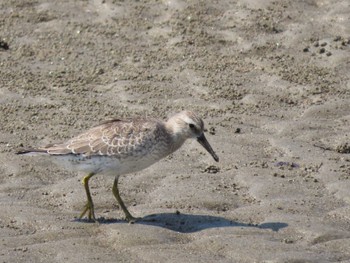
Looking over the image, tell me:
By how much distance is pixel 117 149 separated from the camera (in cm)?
A: 922

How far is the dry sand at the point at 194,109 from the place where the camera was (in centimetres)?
872

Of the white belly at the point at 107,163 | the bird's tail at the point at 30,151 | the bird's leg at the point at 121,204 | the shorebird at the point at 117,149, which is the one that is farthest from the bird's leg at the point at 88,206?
the bird's tail at the point at 30,151

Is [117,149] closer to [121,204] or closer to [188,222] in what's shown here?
[121,204]

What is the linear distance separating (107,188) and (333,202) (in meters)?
2.26

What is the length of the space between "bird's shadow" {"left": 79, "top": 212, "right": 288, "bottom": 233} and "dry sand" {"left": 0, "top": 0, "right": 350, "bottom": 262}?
19 mm

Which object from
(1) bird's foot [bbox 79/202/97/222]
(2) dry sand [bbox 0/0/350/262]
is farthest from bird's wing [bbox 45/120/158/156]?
(2) dry sand [bbox 0/0/350/262]

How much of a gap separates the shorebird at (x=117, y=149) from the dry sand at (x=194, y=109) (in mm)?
453

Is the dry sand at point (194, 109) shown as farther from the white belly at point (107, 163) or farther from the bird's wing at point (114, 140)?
the bird's wing at point (114, 140)

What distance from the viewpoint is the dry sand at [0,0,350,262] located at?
8719 mm

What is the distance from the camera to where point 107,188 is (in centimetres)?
1010

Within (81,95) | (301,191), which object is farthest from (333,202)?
(81,95)

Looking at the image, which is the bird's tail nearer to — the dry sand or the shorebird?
the shorebird

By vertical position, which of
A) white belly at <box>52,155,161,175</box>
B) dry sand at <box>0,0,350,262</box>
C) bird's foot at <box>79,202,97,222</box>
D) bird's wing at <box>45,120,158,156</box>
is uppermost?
bird's wing at <box>45,120,158,156</box>

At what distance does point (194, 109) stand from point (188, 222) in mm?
2982
